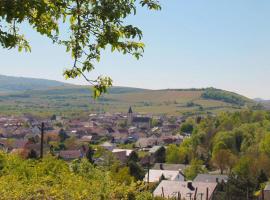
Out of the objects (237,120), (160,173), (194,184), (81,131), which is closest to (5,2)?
(194,184)

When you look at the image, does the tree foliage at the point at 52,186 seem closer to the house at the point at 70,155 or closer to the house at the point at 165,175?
the house at the point at 165,175

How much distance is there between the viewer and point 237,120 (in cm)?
10294

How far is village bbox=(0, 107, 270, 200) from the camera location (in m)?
48.7

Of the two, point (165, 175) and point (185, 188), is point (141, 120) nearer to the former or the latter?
point (165, 175)

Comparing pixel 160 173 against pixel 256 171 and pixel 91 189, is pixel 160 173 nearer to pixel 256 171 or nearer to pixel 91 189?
pixel 256 171

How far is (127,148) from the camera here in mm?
108125

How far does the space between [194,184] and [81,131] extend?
85.7 meters

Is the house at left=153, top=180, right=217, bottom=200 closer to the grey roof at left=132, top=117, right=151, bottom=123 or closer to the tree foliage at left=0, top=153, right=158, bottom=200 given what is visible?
the tree foliage at left=0, top=153, right=158, bottom=200

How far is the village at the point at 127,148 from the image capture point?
48.7m

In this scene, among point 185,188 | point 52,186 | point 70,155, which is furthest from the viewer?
point 70,155

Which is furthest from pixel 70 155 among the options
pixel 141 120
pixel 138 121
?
pixel 141 120

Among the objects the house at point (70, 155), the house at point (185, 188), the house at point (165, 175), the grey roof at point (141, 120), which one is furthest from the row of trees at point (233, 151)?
the grey roof at point (141, 120)

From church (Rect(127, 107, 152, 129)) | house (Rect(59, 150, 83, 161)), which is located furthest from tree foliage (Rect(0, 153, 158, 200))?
church (Rect(127, 107, 152, 129))

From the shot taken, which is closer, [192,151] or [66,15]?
[66,15]
